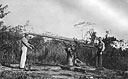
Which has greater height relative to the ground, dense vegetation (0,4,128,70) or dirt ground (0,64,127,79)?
dense vegetation (0,4,128,70)

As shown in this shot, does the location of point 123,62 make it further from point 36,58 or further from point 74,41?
point 36,58

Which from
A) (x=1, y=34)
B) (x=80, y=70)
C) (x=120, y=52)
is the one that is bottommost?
(x=80, y=70)

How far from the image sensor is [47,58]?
74.3ft

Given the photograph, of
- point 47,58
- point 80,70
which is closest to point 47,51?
point 47,58

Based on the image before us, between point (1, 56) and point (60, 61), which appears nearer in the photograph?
point (1, 56)

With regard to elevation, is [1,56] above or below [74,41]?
below

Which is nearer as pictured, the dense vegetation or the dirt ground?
the dirt ground

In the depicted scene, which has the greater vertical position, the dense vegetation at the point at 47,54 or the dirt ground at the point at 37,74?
the dense vegetation at the point at 47,54

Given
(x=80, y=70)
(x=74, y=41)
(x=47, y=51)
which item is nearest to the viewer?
(x=80, y=70)

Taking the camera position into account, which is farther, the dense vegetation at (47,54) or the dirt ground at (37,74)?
the dense vegetation at (47,54)

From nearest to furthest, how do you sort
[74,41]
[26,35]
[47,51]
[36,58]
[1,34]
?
[26,35]
[74,41]
[1,34]
[36,58]
[47,51]

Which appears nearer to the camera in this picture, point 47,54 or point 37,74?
point 37,74

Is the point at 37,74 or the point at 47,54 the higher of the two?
the point at 47,54

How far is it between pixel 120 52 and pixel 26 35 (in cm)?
1495
